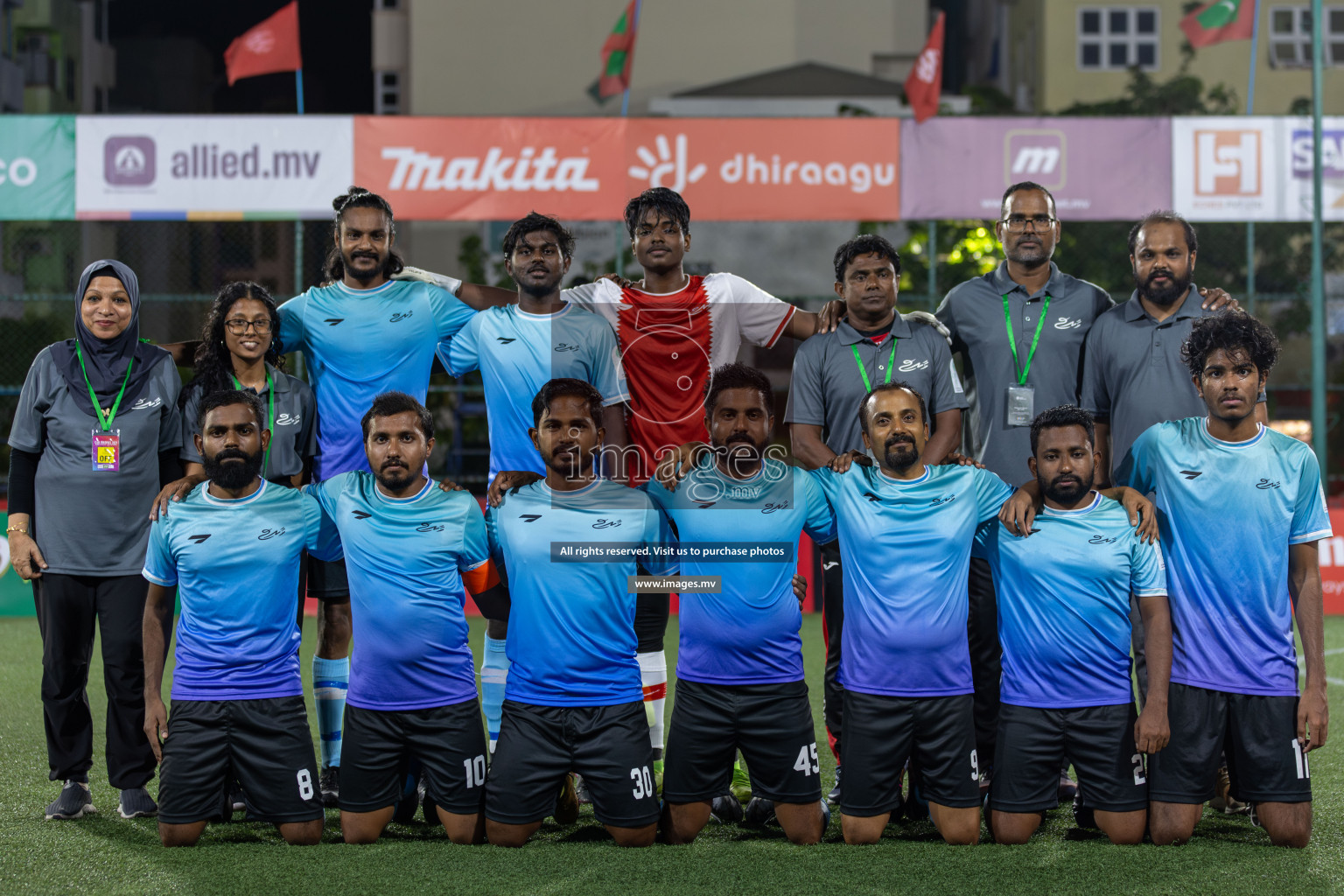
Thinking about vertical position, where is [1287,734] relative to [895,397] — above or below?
below

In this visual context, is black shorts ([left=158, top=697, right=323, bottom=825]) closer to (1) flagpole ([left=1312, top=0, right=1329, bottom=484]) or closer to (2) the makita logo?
(2) the makita logo

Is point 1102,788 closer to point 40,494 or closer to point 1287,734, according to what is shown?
point 1287,734

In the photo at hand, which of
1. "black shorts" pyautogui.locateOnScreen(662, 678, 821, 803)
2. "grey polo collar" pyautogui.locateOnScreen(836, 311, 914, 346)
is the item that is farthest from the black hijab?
"grey polo collar" pyautogui.locateOnScreen(836, 311, 914, 346)

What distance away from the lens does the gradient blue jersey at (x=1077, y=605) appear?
4391mm

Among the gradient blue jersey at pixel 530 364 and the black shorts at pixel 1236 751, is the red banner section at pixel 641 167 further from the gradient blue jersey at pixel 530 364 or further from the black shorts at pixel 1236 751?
the black shorts at pixel 1236 751

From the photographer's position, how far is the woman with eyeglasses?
4.89m

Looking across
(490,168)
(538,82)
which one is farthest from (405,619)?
(538,82)

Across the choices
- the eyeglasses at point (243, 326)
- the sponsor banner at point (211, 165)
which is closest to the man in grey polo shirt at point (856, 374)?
the eyeglasses at point (243, 326)

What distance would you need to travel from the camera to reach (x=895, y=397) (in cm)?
439

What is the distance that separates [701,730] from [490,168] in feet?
30.8

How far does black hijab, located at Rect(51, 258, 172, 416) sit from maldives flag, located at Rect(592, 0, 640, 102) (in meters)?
10.9

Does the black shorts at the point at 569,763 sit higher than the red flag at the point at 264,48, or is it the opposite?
the red flag at the point at 264,48

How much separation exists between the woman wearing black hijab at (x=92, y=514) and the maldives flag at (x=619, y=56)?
433 inches

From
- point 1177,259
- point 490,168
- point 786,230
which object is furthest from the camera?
point 786,230
